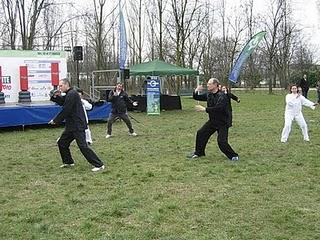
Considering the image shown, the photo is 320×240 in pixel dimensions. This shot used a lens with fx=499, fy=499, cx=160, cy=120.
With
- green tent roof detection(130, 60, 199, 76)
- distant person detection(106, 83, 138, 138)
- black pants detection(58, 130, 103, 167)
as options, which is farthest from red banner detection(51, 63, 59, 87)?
black pants detection(58, 130, 103, 167)

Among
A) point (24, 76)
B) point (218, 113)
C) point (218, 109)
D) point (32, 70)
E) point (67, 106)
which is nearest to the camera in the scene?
point (67, 106)

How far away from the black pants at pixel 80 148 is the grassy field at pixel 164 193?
227mm

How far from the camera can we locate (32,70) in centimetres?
2098

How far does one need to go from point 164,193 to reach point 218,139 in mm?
2850

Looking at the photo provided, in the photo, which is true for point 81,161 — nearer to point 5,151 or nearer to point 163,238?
point 5,151

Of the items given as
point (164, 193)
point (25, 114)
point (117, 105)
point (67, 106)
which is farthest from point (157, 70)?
point (164, 193)


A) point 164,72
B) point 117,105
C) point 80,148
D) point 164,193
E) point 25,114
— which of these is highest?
point 164,72

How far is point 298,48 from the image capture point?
199 feet

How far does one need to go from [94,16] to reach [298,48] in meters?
33.1

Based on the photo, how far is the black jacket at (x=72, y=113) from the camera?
8.72 m

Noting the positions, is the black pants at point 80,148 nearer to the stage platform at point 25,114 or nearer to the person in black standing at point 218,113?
the person in black standing at point 218,113

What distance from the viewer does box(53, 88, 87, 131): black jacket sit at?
28.6 feet

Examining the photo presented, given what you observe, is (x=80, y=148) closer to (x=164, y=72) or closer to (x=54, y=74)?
(x=54, y=74)

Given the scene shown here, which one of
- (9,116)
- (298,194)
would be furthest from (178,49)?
(298,194)
